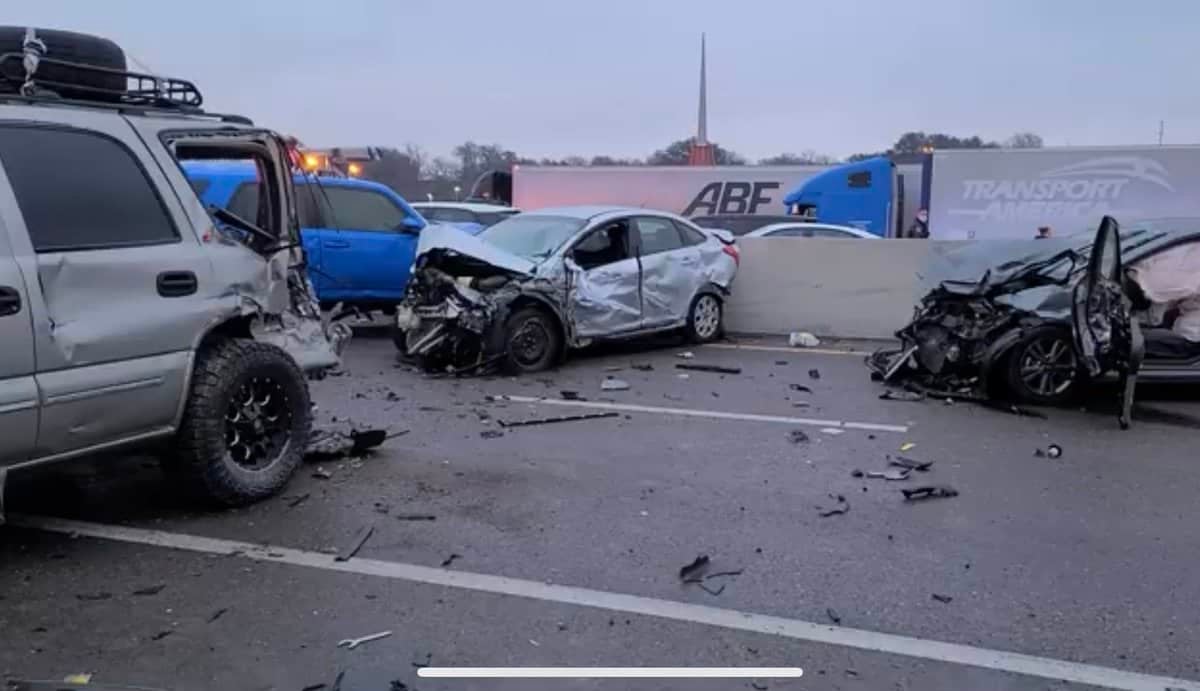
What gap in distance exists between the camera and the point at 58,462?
4.27 metres

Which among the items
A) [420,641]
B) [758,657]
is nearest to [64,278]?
[420,641]

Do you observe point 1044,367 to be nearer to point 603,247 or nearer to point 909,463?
point 909,463

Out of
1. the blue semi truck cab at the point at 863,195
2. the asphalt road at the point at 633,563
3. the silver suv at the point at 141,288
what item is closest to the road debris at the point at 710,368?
the asphalt road at the point at 633,563

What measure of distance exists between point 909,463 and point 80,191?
4.88 meters

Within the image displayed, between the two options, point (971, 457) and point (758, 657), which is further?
point (971, 457)

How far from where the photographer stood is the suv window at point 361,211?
1159cm

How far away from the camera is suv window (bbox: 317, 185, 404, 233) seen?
11.6 metres

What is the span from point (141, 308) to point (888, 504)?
3.91 m

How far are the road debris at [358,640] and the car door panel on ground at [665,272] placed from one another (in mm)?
7108

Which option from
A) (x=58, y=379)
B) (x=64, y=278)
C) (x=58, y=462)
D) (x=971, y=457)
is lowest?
(x=971, y=457)

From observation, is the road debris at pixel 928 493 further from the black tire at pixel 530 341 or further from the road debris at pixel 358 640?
the black tire at pixel 530 341

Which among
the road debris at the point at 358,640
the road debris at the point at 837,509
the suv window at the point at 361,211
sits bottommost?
the road debris at the point at 837,509

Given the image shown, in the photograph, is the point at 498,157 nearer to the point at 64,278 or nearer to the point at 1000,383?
the point at 1000,383

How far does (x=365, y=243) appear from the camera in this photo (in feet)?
38.1
